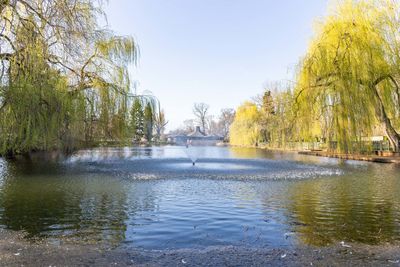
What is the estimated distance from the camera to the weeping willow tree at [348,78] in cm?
1583

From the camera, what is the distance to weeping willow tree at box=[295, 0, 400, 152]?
15828mm

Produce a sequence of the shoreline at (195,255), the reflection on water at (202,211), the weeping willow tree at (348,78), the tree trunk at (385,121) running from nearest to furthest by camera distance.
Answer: the shoreline at (195,255) < the reflection on water at (202,211) < the weeping willow tree at (348,78) < the tree trunk at (385,121)

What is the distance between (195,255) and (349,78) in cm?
1308

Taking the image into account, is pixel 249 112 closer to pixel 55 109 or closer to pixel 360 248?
pixel 55 109

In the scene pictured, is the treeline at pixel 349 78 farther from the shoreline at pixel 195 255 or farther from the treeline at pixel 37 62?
the shoreline at pixel 195 255

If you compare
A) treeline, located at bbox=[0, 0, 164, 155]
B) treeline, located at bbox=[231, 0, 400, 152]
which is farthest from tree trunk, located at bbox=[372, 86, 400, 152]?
treeline, located at bbox=[0, 0, 164, 155]

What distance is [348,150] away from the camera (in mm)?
16516

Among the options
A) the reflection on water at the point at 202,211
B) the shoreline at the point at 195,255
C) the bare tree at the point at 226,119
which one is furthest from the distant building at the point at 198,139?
the shoreline at the point at 195,255

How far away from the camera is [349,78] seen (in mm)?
15844

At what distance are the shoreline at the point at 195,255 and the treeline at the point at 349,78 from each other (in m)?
11.2

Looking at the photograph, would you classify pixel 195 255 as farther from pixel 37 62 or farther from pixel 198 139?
pixel 198 139

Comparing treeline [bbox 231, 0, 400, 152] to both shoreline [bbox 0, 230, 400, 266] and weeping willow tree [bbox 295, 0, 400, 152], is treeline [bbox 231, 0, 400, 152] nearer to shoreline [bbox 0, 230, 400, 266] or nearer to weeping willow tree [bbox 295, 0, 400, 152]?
weeping willow tree [bbox 295, 0, 400, 152]

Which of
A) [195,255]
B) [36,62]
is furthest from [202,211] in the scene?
[36,62]

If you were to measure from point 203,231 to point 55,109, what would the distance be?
5865 millimetres
